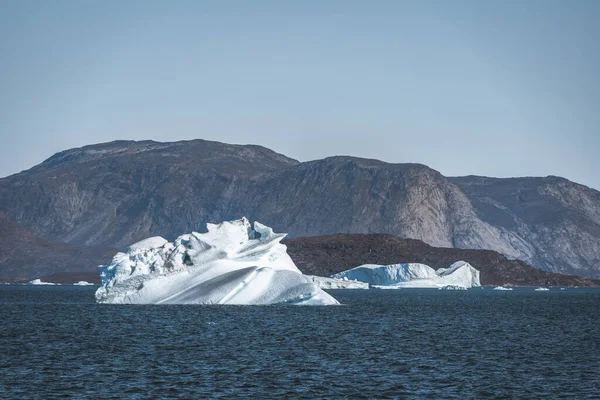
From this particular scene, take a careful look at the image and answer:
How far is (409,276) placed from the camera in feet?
566

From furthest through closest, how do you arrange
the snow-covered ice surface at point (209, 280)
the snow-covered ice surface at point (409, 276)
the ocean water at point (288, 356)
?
1. the snow-covered ice surface at point (409, 276)
2. the snow-covered ice surface at point (209, 280)
3. the ocean water at point (288, 356)

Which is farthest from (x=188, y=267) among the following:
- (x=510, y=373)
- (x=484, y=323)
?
(x=510, y=373)

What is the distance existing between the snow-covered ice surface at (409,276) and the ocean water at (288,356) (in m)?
99.2

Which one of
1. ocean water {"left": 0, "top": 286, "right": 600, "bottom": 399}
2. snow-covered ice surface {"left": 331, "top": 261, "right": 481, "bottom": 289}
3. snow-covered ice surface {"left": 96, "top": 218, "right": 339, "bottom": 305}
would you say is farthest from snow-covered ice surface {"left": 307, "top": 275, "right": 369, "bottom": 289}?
ocean water {"left": 0, "top": 286, "right": 600, "bottom": 399}

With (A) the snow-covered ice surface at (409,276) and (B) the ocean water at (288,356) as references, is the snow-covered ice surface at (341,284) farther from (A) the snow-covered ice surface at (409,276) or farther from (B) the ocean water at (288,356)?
(B) the ocean water at (288,356)

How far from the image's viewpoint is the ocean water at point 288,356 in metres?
33.7

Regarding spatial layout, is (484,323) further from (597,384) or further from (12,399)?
(12,399)

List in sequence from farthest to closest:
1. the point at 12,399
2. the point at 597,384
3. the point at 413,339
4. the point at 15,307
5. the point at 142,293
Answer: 1. the point at 15,307
2. the point at 142,293
3. the point at 413,339
4. the point at 597,384
5. the point at 12,399

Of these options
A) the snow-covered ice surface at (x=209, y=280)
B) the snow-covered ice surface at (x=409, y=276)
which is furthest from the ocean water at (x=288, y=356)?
the snow-covered ice surface at (x=409, y=276)

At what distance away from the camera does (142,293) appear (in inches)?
2926

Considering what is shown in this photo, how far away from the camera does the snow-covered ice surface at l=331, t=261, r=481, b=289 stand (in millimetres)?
172125

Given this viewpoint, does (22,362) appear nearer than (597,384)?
No

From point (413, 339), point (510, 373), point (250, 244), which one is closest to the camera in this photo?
point (510, 373)

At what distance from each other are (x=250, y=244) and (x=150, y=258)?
847 cm
